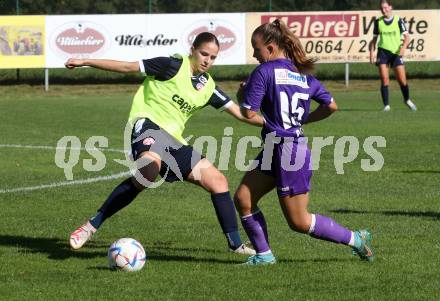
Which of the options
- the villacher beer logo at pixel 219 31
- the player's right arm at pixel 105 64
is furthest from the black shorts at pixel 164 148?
the villacher beer logo at pixel 219 31

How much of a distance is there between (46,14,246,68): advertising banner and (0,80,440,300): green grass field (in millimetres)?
9792

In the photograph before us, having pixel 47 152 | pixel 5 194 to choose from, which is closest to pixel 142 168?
pixel 5 194

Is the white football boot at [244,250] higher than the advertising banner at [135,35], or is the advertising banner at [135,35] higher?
the white football boot at [244,250]

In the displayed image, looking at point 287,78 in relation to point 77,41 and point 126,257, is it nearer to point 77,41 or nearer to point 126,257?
point 126,257

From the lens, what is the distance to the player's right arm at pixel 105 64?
294 inches

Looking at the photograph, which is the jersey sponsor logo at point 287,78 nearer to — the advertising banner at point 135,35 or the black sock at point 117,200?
the black sock at point 117,200

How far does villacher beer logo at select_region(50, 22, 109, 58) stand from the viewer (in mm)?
27141

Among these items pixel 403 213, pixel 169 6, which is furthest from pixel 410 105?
pixel 169 6

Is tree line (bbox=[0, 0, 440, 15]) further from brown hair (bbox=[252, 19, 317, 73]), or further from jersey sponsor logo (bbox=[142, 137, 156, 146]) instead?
brown hair (bbox=[252, 19, 317, 73])

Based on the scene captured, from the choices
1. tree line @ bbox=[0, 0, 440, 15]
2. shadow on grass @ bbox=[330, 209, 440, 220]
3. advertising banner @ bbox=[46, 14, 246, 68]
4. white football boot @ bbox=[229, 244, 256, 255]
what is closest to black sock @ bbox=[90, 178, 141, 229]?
white football boot @ bbox=[229, 244, 256, 255]

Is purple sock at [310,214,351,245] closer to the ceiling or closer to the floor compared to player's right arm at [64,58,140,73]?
closer to the floor

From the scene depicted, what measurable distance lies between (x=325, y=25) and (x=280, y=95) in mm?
21582

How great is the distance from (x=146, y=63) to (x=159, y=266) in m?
1.49

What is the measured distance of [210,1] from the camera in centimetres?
3222
